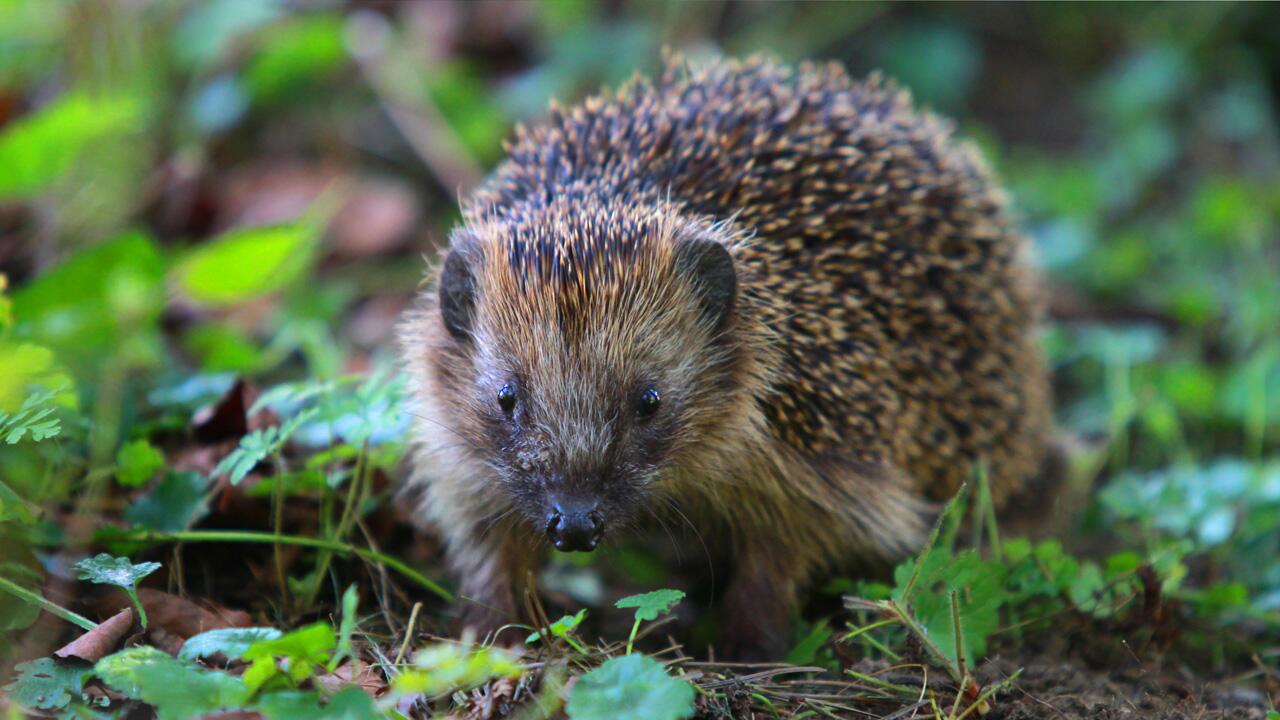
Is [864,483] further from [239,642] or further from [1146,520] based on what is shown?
[239,642]

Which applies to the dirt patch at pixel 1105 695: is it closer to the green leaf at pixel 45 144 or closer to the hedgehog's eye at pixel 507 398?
the hedgehog's eye at pixel 507 398

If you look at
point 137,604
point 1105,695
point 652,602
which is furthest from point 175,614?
point 1105,695

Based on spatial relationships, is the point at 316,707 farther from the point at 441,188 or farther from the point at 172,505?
the point at 441,188

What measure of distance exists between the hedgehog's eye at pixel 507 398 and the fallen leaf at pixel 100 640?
51.4 inches

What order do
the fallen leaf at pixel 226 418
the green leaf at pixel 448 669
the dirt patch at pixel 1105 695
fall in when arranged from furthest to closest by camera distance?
the fallen leaf at pixel 226 418
the dirt patch at pixel 1105 695
the green leaf at pixel 448 669

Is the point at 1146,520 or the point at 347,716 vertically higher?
the point at 347,716

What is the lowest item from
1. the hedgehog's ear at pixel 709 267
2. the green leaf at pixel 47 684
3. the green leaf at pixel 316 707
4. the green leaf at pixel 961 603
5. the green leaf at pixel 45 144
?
the green leaf at pixel 961 603

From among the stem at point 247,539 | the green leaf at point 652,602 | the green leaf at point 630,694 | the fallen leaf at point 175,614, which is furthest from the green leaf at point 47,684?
the green leaf at point 652,602

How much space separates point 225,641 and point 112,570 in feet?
1.68

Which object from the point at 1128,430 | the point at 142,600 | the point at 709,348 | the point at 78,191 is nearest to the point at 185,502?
the point at 142,600

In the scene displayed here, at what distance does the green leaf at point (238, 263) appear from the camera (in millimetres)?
5078

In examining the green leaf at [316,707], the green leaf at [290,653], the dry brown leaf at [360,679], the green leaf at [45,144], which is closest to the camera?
the green leaf at [316,707]

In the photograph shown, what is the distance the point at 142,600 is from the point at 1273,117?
28.3ft

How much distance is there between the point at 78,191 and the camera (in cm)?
623
